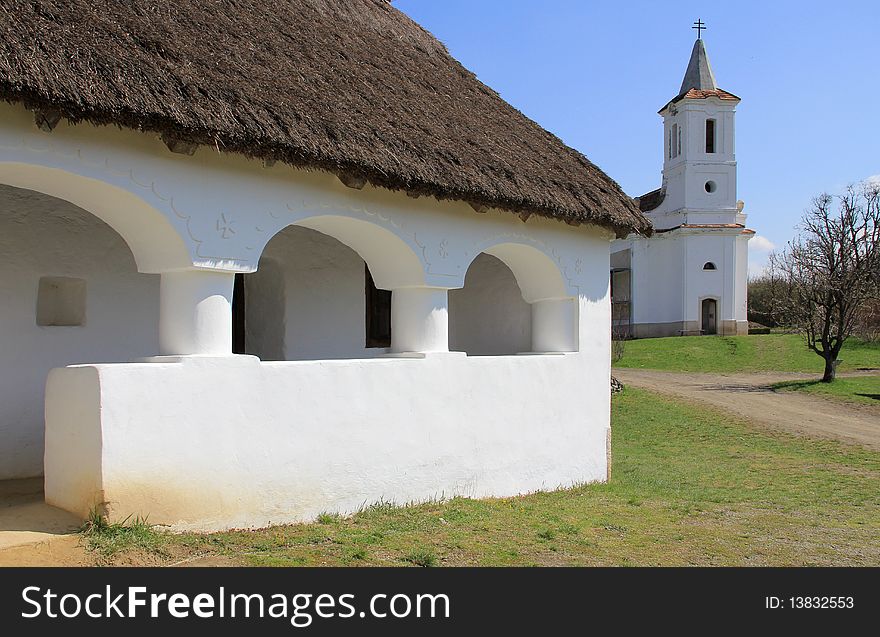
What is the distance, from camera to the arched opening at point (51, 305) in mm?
6895

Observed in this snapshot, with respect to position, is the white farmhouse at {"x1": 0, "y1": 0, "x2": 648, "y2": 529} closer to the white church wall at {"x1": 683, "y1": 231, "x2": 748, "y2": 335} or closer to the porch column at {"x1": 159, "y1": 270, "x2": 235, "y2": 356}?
the porch column at {"x1": 159, "y1": 270, "x2": 235, "y2": 356}

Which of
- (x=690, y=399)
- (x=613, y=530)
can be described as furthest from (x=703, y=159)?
(x=613, y=530)

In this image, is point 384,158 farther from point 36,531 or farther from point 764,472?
point 764,472

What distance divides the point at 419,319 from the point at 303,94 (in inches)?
89.5

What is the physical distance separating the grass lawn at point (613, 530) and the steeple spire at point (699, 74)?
2945 centimetres

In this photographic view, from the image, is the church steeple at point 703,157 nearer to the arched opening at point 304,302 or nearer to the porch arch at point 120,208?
the arched opening at point 304,302

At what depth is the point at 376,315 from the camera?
33.4 ft

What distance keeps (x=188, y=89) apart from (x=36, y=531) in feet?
9.70

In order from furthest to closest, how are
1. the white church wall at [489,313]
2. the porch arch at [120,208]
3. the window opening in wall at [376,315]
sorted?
1. the white church wall at [489,313]
2. the window opening in wall at [376,315]
3. the porch arch at [120,208]

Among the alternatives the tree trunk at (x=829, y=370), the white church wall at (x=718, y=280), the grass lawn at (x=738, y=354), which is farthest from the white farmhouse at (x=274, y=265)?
the white church wall at (x=718, y=280)

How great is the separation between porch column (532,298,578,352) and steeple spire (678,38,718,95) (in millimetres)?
31539

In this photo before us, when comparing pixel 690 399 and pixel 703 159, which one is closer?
pixel 690 399

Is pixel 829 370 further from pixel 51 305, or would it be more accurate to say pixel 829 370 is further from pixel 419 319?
pixel 51 305

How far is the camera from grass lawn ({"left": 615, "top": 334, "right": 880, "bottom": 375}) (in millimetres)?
28062
